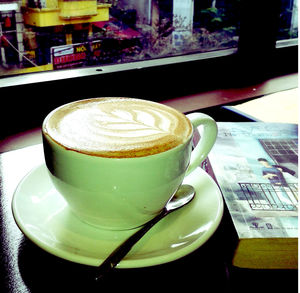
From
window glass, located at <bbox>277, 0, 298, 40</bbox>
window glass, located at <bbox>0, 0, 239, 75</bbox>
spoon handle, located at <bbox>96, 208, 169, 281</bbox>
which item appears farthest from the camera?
window glass, located at <bbox>277, 0, 298, 40</bbox>

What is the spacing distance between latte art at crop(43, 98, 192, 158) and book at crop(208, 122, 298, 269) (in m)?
0.13

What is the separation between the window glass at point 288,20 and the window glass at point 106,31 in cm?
19

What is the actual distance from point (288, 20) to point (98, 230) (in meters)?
1.16

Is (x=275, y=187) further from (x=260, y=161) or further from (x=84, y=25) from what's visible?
(x=84, y=25)

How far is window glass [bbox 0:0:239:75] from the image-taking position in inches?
33.1

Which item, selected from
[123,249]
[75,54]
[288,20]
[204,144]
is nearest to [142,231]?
[123,249]

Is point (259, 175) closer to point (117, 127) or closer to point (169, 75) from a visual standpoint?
point (117, 127)

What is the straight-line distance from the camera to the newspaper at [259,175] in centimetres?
45

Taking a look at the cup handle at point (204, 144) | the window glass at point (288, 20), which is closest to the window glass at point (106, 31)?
the window glass at point (288, 20)

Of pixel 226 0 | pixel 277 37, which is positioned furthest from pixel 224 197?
pixel 277 37

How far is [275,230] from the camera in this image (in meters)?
0.44

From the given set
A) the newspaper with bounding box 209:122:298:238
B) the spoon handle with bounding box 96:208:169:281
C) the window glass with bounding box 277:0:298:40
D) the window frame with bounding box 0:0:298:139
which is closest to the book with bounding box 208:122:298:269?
the newspaper with bounding box 209:122:298:238

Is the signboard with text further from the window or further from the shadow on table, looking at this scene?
the shadow on table

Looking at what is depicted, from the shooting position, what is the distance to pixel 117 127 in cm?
46
